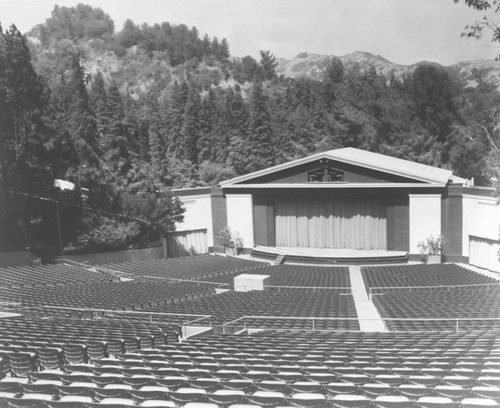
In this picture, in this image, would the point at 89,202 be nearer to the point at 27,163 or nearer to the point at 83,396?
the point at 27,163

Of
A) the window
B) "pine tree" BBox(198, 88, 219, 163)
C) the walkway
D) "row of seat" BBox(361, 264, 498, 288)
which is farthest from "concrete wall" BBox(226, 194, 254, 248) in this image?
"pine tree" BBox(198, 88, 219, 163)

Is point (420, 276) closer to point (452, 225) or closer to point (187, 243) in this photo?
point (452, 225)

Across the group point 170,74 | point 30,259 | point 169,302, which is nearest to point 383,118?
point 30,259

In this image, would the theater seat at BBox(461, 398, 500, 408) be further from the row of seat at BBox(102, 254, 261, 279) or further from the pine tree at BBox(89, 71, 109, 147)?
the pine tree at BBox(89, 71, 109, 147)

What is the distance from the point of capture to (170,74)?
11862 centimetres

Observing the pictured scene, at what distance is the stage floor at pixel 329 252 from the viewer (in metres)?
33.5

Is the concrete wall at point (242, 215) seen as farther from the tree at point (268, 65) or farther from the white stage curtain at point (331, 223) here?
the tree at point (268, 65)

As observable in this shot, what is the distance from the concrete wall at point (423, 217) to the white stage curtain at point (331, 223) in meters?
2.37

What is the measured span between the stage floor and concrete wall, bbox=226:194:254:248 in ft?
3.48

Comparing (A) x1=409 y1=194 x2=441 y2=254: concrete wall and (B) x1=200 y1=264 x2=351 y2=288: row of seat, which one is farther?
(A) x1=409 y1=194 x2=441 y2=254: concrete wall

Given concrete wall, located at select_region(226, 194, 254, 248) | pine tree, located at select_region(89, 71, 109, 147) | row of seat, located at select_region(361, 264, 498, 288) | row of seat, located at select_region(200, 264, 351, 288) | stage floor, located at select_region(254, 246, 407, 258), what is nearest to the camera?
row of seat, located at select_region(361, 264, 498, 288)

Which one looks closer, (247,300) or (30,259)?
(247,300)

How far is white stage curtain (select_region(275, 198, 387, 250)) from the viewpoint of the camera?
35.5 metres

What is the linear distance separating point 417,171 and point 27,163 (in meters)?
24.2
